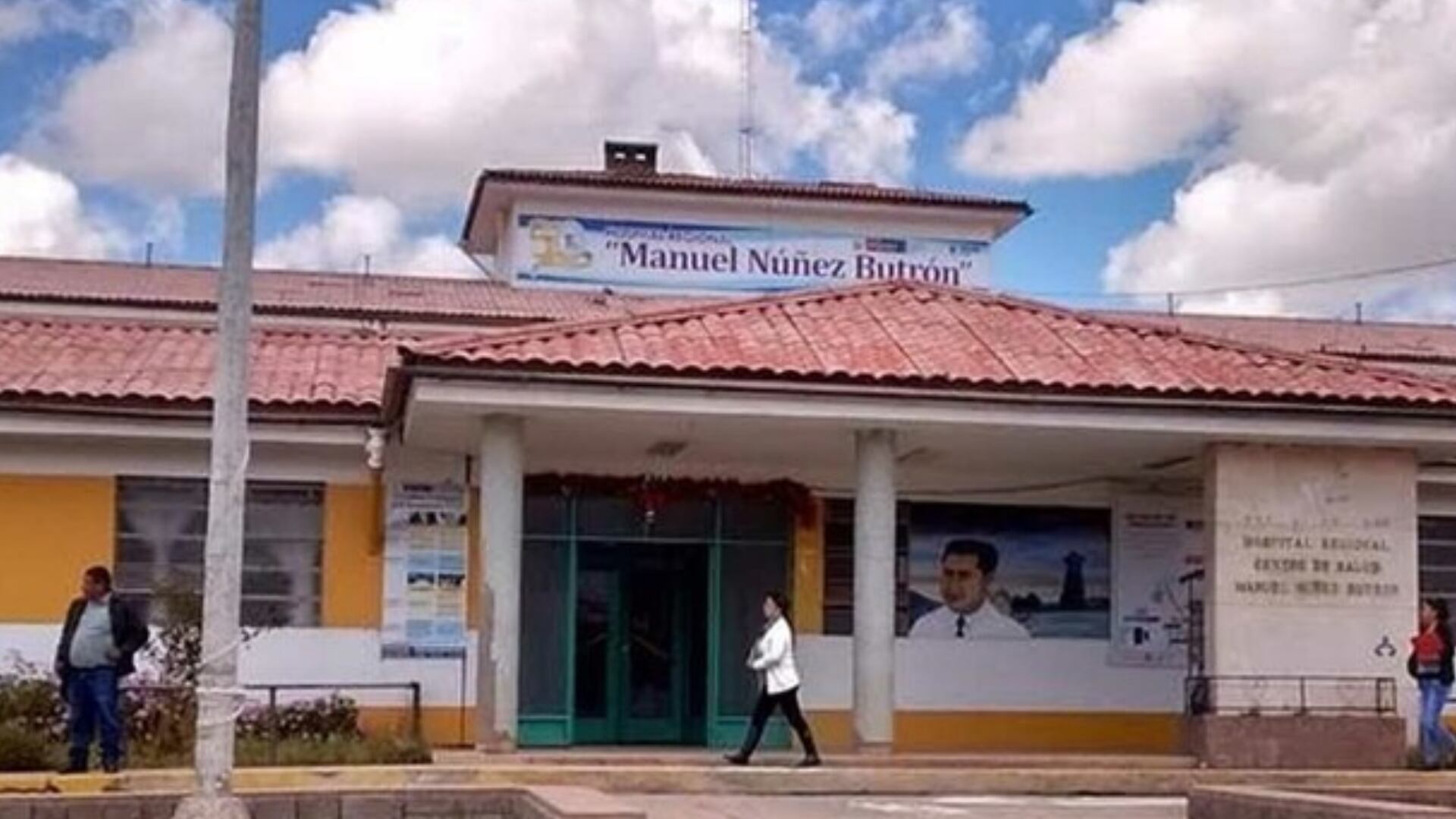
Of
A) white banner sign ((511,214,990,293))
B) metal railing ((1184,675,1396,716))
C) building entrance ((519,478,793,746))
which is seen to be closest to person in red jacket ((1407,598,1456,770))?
metal railing ((1184,675,1396,716))

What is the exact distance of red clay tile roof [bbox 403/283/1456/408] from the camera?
2066 cm

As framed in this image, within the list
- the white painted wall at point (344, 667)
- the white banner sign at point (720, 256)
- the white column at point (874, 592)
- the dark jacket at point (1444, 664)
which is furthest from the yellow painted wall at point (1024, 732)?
the white banner sign at point (720, 256)

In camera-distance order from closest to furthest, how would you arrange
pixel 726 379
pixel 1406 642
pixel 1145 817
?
pixel 1145 817
pixel 726 379
pixel 1406 642

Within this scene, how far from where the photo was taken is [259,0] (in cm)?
1452

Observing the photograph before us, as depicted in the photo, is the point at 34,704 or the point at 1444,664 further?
the point at 1444,664

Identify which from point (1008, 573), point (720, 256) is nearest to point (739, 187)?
point (720, 256)

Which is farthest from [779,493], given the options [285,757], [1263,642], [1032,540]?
[285,757]

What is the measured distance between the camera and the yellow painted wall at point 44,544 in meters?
22.6

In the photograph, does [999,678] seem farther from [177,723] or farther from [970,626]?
[177,723]

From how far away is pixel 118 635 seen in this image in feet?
59.7

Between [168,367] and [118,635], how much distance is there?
651cm

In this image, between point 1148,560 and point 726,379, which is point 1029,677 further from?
point 726,379

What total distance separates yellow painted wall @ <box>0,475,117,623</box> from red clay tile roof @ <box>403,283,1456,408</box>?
13.9 ft

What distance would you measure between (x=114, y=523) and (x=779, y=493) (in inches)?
271
